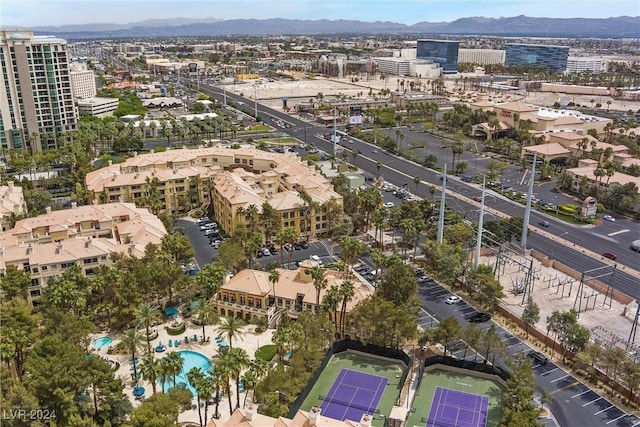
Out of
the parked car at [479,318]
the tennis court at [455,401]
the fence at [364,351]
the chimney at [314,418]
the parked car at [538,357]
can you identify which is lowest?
the parked car at [538,357]

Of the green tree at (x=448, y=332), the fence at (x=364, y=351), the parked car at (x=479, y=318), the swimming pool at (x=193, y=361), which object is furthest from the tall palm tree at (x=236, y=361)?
the parked car at (x=479, y=318)

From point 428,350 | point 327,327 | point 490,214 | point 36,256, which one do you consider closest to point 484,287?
point 428,350

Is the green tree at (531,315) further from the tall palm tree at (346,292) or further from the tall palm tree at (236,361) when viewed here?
the tall palm tree at (236,361)

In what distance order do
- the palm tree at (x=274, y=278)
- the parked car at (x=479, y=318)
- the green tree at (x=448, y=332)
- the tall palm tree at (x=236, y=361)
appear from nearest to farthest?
the tall palm tree at (x=236, y=361), the green tree at (x=448, y=332), the palm tree at (x=274, y=278), the parked car at (x=479, y=318)

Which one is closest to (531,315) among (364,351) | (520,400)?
(520,400)

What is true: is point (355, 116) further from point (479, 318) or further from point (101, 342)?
point (101, 342)

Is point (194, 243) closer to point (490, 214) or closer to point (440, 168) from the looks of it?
point (490, 214)

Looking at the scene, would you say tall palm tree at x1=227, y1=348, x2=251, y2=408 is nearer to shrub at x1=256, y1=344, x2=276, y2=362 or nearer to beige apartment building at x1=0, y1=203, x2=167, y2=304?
shrub at x1=256, y1=344, x2=276, y2=362

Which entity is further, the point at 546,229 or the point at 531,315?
the point at 546,229
